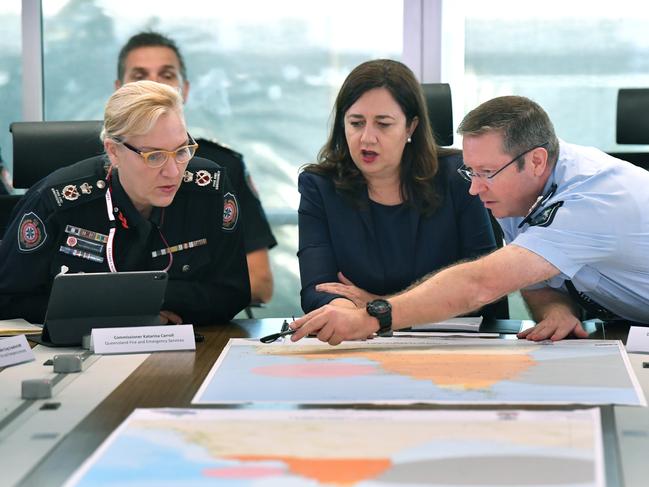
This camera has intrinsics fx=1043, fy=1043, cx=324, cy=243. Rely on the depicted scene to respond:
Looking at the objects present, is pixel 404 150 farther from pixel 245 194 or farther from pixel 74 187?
pixel 74 187

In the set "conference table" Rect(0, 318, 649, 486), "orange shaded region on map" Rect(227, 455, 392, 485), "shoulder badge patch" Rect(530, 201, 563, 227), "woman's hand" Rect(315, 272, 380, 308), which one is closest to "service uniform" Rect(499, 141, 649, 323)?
"shoulder badge patch" Rect(530, 201, 563, 227)

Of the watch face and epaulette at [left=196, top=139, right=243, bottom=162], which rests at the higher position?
epaulette at [left=196, top=139, right=243, bottom=162]

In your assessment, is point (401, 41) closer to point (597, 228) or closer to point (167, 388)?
point (597, 228)

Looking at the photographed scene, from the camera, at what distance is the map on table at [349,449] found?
139 cm

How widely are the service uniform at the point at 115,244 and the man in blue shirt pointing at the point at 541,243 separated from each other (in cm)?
59

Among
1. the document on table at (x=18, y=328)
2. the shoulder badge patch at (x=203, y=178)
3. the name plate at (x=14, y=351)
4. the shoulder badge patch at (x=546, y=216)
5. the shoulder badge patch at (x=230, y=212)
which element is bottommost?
Answer: the document on table at (x=18, y=328)

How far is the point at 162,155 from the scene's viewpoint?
2895 mm

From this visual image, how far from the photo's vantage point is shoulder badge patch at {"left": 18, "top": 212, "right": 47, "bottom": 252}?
9.45ft

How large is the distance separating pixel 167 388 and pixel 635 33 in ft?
12.4

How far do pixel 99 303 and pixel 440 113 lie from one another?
1.66 meters

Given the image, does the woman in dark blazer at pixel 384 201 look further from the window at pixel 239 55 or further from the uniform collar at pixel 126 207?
the window at pixel 239 55

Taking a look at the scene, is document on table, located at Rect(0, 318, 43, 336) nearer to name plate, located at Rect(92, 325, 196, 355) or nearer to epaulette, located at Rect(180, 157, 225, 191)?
name plate, located at Rect(92, 325, 196, 355)

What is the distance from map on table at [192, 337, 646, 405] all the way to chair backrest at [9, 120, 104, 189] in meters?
1.38

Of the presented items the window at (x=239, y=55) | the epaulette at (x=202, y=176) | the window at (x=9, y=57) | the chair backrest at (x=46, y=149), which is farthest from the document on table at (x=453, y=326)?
the window at (x=9, y=57)
